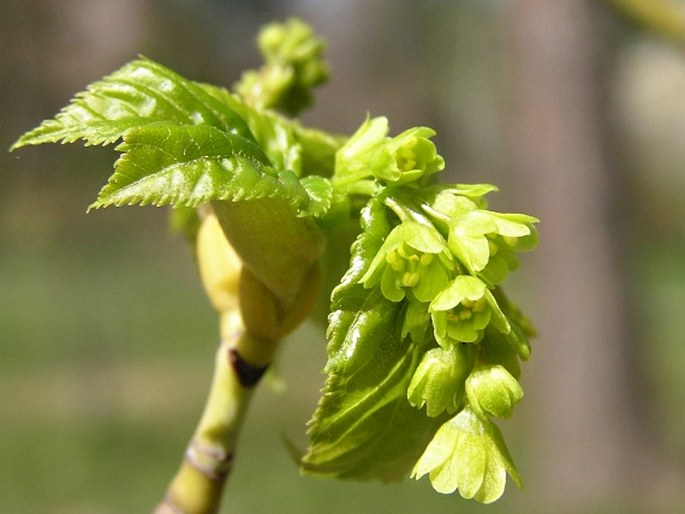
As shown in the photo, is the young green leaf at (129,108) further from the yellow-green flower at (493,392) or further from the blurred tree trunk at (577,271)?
the blurred tree trunk at (577,271)

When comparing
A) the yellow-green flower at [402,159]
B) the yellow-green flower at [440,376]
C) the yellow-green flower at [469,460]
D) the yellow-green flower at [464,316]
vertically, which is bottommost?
the yellow-green flower at [469,460]

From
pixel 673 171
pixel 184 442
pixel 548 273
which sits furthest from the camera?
pixel 673 171

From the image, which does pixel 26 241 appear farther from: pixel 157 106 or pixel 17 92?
pixel 157 106

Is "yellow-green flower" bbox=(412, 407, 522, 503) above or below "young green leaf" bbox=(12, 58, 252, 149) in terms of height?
below

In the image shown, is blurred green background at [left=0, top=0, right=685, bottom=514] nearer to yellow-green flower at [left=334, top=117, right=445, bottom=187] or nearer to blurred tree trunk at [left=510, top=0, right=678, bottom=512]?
blurred tree trunk at [left=510, top=0, right=678, bottom=512]

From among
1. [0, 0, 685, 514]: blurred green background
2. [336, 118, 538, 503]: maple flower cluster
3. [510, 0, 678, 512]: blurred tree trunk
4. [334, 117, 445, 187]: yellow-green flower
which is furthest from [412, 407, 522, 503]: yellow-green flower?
[510, 0, 678, 512]: blurred tree trunk

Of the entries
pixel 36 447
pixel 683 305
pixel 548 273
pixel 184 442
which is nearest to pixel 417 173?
pixel 548 273

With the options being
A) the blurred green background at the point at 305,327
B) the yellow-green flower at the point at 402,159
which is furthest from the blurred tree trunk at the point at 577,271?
the yellow-green flower at the point at 402,159
